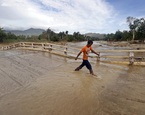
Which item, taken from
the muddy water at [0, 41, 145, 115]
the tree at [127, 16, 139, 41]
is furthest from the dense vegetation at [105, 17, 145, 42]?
the muddy water at [0, 41, 145, 115]

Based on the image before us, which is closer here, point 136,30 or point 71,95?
point 71,95

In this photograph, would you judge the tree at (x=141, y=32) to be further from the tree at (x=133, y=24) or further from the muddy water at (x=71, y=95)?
the muddy water at (x=71, y=95)

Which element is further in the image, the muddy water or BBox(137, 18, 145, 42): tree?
BBox(137, 18, 145, 42): tree

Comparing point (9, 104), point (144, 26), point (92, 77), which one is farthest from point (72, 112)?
point (144, 26)

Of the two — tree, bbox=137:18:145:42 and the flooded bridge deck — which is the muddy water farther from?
tree, bbox=137:18:145:42

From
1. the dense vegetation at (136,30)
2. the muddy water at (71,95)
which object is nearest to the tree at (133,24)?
the dense vegetation at (136,30)

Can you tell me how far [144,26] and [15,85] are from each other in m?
77.1

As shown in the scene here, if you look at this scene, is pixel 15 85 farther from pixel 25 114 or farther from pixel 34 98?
pixel 25 114

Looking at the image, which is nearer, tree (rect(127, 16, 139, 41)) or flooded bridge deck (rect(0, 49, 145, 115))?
flooded bridge deck (rect(0, 49, 145, 115))

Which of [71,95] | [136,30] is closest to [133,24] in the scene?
[136,30]

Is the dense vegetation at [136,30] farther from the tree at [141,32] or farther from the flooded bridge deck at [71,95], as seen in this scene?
the flooded bridge deck at [71,95]

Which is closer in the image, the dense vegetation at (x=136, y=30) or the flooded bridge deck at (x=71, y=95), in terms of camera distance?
the flooded bridge deck at (x=71, y=95)

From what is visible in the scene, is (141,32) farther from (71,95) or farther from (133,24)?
(71,95)

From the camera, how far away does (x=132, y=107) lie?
4.20 metres
